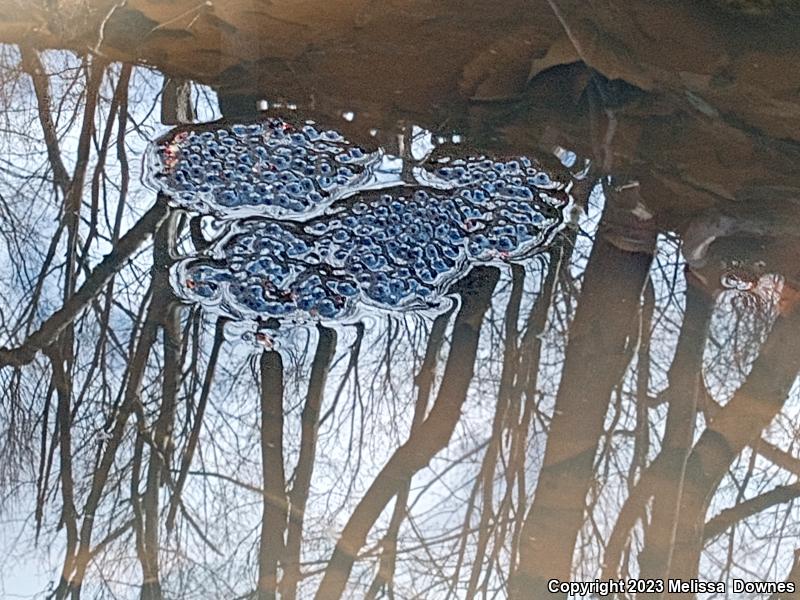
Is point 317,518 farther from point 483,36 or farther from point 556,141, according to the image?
point 483,36

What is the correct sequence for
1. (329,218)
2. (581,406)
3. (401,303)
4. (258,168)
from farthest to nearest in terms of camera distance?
(258,168) < (329,218) < (401,303) < (581,406)

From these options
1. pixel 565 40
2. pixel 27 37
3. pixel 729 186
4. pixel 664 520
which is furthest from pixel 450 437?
pixel 27 37

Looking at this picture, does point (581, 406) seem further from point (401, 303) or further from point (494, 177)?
point (494, 177)

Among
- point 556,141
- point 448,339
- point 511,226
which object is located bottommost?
point 448,339

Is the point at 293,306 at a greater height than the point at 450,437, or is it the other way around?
the point at 293,306

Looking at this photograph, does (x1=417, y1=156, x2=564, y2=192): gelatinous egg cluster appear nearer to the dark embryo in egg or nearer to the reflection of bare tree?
the dark embryo in egg

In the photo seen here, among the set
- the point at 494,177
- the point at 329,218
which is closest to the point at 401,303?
the point at 329,218

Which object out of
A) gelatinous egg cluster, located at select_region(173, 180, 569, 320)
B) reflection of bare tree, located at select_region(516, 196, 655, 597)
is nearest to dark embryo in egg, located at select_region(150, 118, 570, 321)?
gelatinous egg cluster, located at select_region(173, 180, 569, 320)

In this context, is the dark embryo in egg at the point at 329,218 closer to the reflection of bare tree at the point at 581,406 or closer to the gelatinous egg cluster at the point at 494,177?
the gelatinous egg cluster at the point at 494,177
